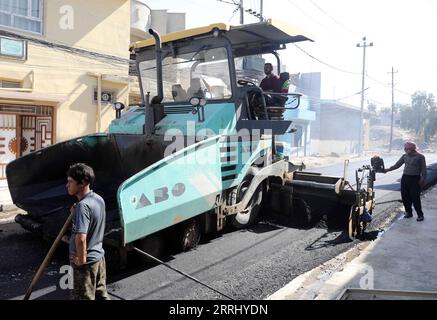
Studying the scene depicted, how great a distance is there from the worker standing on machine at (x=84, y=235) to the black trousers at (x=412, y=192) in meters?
6.21

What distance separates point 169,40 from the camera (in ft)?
19.1

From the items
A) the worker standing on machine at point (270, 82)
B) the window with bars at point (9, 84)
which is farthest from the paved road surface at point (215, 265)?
the window with bars at point (9, 84)

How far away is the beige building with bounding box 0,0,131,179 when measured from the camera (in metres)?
10.8

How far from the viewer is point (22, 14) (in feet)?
35.9

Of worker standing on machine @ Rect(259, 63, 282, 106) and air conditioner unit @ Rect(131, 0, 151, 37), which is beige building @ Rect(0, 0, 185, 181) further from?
worker standing on machine @ Rect(259, 63, 282, 106)

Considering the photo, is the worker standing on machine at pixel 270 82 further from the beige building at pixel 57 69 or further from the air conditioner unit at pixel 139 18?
the air conditioner unit at pixel 139 18

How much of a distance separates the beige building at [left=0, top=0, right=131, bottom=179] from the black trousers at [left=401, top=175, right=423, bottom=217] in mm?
9239

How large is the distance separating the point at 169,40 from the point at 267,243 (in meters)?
3.21

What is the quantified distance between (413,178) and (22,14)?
413 inches

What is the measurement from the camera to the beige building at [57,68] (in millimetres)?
10750

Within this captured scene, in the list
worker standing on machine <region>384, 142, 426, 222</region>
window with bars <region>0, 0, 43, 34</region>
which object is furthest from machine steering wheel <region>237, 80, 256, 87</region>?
window with bars <region>0, 0, 43, 34</region>
